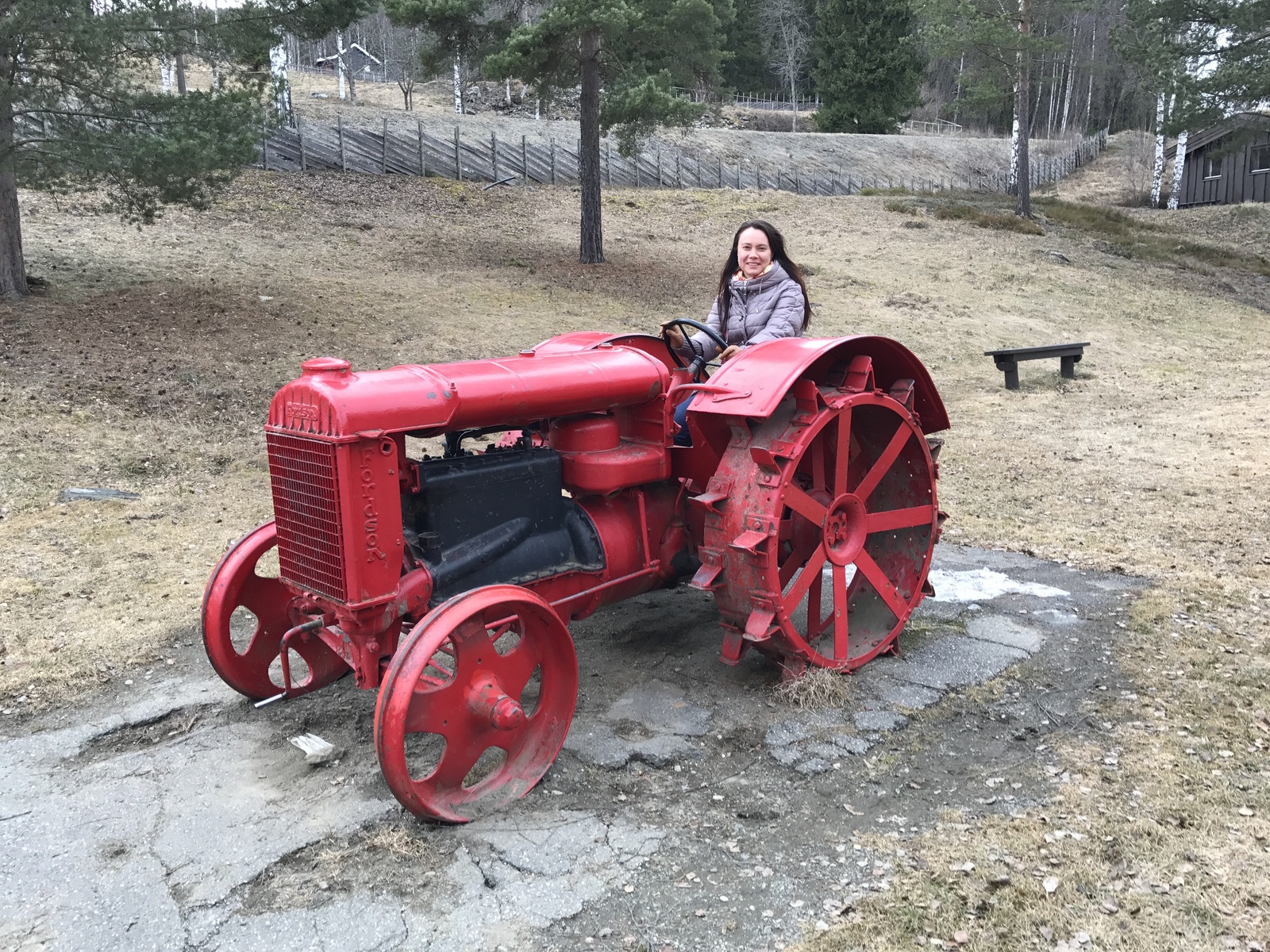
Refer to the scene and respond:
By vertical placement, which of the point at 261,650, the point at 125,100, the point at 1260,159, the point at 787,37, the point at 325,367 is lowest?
the point at 261,650

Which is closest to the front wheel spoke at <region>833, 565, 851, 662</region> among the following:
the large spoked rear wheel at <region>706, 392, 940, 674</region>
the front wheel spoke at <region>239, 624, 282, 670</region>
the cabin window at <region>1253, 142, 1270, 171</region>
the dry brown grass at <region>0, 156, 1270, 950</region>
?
the large spoked rear wheel at <region>706, 392, 940, 674</region>

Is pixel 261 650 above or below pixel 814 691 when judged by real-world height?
above

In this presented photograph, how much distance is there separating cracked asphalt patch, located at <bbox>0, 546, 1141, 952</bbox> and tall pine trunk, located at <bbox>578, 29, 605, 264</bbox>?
11.9 m

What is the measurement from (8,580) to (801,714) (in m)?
4.13

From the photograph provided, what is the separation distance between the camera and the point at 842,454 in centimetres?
384

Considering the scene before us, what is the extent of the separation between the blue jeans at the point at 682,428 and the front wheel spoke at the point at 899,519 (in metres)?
0.81

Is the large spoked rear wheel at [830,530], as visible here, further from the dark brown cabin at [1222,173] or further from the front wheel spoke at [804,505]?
the dark brown cabin at [1222,173]

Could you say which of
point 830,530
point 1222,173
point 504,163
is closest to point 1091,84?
point 1222,173

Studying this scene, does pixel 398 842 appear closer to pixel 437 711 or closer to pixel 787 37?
pixel 437 711

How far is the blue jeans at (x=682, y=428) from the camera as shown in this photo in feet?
12.7

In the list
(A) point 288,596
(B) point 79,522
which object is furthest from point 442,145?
(A) point 288,596

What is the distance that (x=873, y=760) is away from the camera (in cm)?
330

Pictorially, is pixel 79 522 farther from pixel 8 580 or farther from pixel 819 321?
pixel 819 321

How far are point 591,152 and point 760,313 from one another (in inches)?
466
